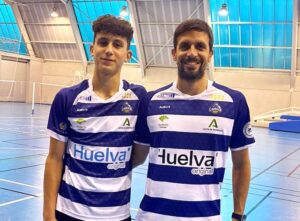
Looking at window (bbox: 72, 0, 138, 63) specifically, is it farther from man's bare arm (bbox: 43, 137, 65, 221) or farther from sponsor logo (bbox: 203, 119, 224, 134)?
sponsor logo (bbox: 203, 119, 224, 134)

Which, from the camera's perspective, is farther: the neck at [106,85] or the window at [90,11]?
the window at [90,11]

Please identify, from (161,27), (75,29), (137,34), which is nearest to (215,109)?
(161,27)

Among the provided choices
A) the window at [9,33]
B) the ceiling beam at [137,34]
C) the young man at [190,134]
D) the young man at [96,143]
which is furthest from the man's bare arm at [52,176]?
the window at [9,33]

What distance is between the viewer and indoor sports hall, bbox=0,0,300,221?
2127cm

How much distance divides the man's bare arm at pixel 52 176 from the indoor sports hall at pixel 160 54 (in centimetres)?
868

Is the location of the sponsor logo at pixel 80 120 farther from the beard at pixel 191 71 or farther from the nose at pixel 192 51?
the nose at pixel 192 51

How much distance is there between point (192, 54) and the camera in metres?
2.42

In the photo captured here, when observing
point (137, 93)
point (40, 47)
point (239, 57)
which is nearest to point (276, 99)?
point (239, 57)

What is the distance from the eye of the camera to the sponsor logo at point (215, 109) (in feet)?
8.10

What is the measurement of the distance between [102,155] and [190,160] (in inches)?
22.6

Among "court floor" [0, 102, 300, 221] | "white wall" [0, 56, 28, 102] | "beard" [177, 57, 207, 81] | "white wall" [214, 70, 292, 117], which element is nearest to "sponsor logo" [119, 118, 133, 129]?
"beard" [177, 57, 207, 81]

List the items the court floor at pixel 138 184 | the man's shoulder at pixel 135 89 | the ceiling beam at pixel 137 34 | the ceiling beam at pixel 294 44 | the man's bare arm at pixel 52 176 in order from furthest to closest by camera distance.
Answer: the ceiling beam at pixel 137 34, the ceiling beam at pixel 294 44, the court floor at pixel 138 184, the man's shoulder at pixel 135 89, the man's bare arm at pixel 52 176

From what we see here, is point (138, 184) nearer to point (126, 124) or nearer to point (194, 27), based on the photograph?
point (126, 124)

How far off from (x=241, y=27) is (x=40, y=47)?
19083 millimetres
